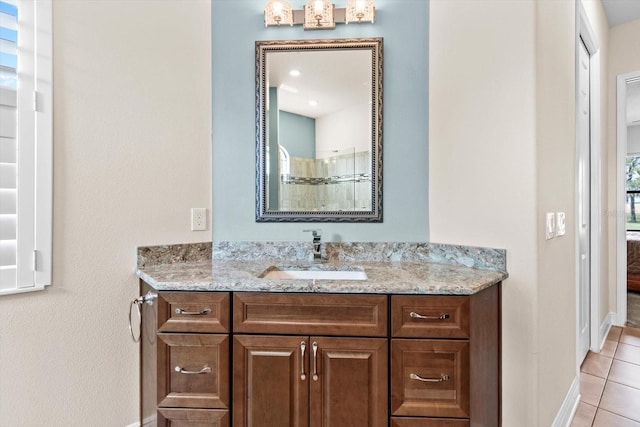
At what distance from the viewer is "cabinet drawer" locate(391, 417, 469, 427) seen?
3.92 ft

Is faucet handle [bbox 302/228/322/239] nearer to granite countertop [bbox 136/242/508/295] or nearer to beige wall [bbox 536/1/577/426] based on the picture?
granite countertop [bbox 136/242/508/295]

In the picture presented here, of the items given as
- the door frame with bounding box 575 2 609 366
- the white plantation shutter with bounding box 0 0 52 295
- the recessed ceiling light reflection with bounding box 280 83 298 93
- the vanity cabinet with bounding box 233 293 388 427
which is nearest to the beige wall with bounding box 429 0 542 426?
the vanity cabinet with bounding box 233 293 388 427

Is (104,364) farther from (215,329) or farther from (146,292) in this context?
(215,329)

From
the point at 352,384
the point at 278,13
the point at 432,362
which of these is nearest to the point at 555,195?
the point at 432,362

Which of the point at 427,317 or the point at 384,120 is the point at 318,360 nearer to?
the point at 427,317

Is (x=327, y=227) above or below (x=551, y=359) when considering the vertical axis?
above

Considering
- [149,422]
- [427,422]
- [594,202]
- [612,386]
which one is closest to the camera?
[427,422]

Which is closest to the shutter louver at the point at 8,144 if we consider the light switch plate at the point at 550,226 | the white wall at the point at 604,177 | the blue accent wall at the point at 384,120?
the blue accent wall at the point at 384,120

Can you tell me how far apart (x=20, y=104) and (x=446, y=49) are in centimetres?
194

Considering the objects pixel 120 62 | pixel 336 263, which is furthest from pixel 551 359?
pixel 120 62

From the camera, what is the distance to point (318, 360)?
1.21 meters

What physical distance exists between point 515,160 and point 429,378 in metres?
1.01

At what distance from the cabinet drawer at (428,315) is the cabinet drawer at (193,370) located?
67cm

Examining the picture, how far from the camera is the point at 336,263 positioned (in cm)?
174
